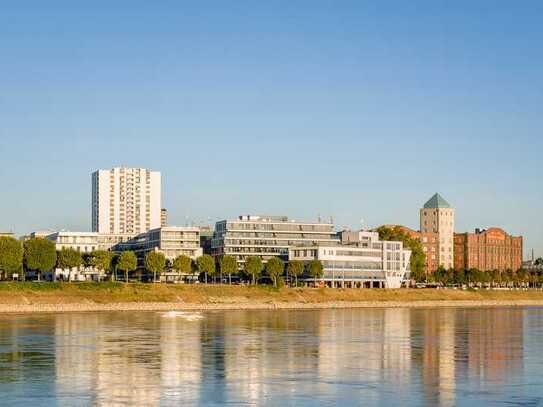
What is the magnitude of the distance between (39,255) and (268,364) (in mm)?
120952

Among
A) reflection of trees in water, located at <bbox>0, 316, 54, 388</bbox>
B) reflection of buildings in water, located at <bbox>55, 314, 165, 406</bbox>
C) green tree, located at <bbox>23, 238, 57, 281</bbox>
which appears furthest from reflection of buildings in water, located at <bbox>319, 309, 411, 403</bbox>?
green tree, located at <bbox>23, 238, 57, 281</bbox>

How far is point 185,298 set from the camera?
16925 cm

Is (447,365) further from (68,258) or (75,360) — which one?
(68,258)

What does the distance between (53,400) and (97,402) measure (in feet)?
8.10

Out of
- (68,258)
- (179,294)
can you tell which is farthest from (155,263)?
(179,294)

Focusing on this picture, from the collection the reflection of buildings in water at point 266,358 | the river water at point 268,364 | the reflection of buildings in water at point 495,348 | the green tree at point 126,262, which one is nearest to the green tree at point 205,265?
the green tree at point 126,262

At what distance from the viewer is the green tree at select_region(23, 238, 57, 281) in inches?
7116

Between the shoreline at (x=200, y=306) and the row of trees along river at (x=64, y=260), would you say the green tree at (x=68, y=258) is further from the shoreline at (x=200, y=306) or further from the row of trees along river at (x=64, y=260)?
the shoreline at (x=200, y=306)

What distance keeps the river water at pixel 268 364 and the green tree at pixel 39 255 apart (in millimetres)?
69704

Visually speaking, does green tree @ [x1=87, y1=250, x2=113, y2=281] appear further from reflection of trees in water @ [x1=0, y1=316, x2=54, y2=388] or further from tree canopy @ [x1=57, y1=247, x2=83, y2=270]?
reflection of trees in water @ [x1=0, y1=316, x2=54, y2=388]

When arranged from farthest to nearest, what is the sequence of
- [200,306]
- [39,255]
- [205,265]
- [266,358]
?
[205,265] < [39,255] < [200,306] < [266,358]

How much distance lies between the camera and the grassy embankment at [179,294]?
156250mm

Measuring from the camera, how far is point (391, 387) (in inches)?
2195

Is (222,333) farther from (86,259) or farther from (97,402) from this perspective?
(86,259)
